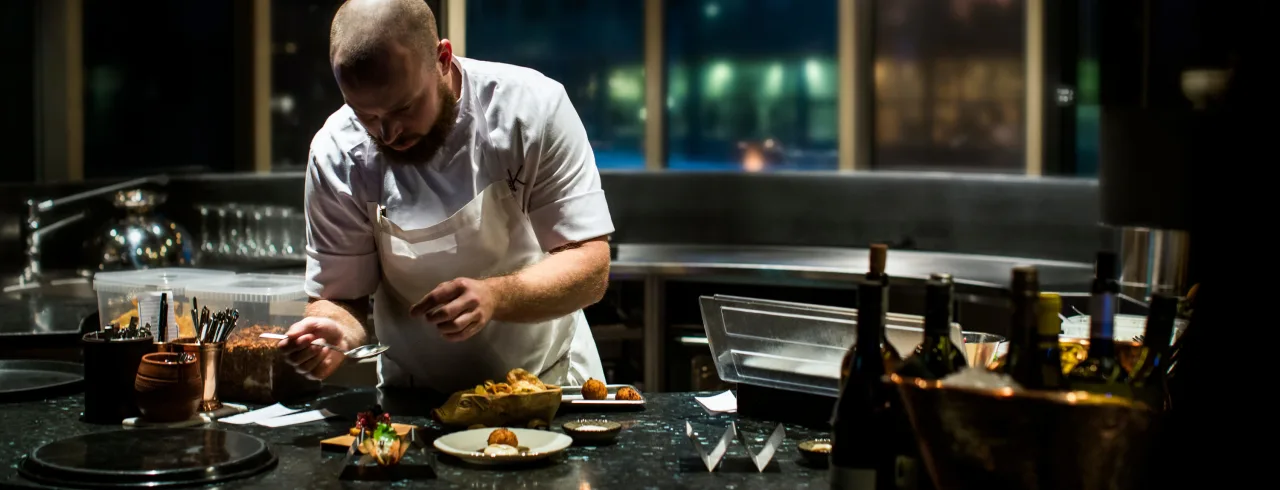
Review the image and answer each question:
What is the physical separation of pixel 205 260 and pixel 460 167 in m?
2.23

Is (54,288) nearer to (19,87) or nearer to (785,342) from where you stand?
(19,87)

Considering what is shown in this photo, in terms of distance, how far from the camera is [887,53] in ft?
15.9

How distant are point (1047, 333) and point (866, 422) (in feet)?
1.00

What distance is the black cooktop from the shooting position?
1619 millimetres

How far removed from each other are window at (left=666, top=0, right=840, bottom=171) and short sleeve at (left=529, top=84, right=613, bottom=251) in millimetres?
2675

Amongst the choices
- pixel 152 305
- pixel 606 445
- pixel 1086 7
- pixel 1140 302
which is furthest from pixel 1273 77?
pixel 1086 7

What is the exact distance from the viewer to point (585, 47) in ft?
17.1

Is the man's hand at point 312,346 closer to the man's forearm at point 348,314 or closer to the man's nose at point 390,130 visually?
the man's forearm at point 348,314

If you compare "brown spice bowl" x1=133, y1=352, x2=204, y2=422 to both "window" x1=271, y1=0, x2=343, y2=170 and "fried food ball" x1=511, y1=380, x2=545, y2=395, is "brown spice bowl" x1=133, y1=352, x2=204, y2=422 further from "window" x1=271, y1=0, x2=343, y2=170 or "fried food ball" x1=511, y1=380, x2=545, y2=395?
"window" x1=271, y1=0, x2=343, y2=170

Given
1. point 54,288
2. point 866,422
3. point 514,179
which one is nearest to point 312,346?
point 514,179

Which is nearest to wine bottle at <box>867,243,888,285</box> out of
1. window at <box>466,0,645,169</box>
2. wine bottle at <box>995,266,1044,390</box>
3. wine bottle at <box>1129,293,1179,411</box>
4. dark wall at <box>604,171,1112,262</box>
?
wine bottle at <box>995,266,1044,390</box>

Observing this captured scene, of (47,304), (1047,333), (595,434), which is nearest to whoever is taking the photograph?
(1047,333)

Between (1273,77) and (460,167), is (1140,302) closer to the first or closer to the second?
(460,167)

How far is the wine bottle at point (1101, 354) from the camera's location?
4.13 ft
